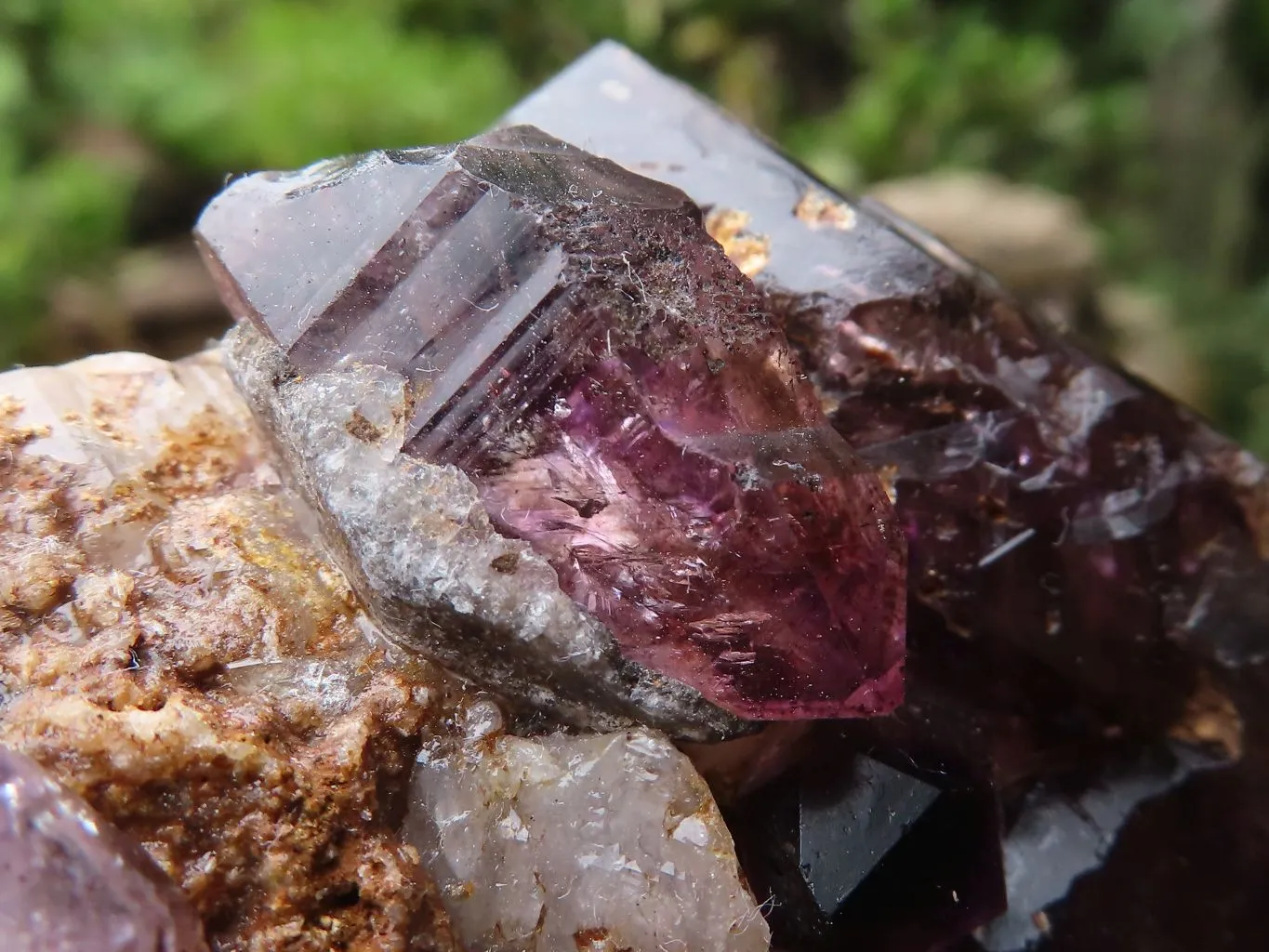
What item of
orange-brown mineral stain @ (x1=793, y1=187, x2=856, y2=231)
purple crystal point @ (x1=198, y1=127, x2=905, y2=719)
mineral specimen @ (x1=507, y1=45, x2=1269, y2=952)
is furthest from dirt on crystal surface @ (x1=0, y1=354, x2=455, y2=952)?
orange-brown mineral stain @ (x1=793, y1=187, x2=856, y2=231)

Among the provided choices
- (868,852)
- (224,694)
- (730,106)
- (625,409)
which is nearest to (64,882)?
(224,694)

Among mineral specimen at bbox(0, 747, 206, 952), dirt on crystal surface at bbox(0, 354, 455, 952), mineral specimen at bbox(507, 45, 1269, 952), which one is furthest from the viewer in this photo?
mineral specimen at bbox(507, 45, 1269, 952)

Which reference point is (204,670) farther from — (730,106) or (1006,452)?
(730,106)

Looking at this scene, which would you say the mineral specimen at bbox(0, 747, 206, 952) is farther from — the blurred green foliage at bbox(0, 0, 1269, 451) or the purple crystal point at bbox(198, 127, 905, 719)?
the blurred green foliage at bbox(0, 0, 1269, 451)

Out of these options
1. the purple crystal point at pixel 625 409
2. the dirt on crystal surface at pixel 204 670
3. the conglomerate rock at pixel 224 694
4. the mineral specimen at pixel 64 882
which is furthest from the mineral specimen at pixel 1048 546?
the mineral specimen at pixel 64 882

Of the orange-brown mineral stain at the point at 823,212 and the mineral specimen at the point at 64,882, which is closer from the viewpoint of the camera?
the mineral specimen at the point at 64,882

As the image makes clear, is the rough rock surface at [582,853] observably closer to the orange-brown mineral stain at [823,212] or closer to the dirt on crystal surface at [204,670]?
the dirt on crystal surface at [204,670]

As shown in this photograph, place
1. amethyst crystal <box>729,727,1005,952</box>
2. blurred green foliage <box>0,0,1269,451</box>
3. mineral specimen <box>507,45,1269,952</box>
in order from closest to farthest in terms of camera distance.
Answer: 1. amethyst crystal <box>729,727,1005,952</box>
2. mineral specimen <box>507,45,1269,952</box>
3. blurred green foliage <box>0,0,1269,451</box>
